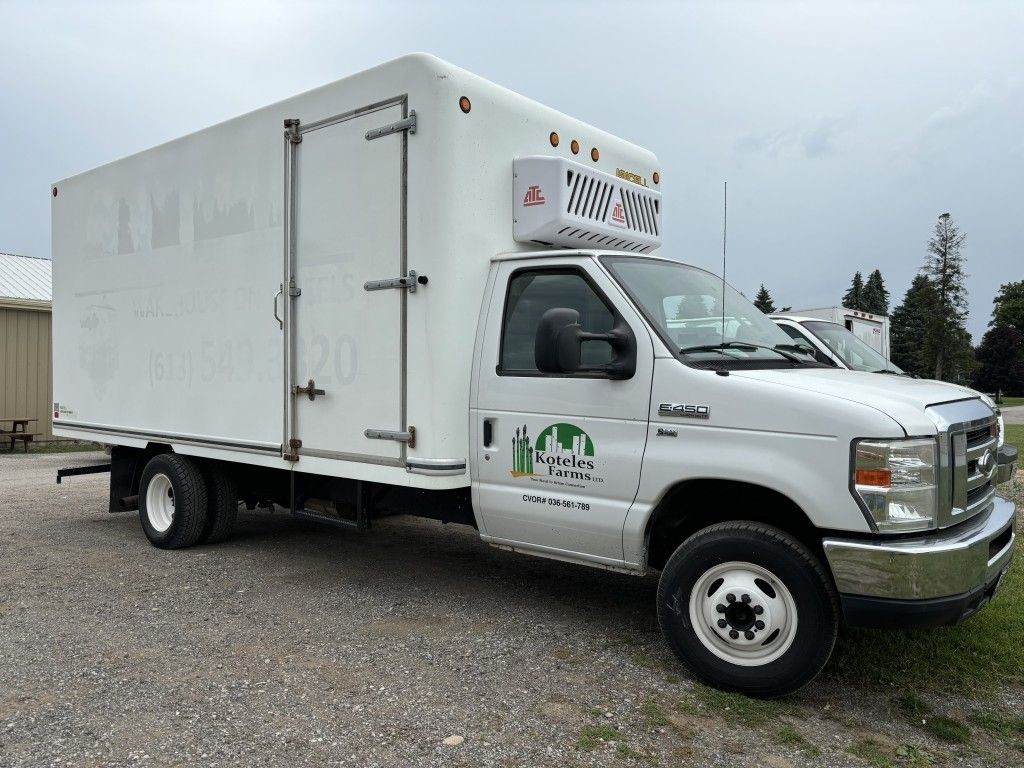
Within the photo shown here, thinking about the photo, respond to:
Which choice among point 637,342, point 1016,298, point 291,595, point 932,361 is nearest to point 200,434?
point 291,595

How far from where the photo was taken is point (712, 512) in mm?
4539

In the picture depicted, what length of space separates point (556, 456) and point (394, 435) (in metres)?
1.07

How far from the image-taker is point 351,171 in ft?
18.1

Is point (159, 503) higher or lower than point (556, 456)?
lower

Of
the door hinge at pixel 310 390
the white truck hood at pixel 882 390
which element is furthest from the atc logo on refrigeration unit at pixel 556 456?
the door hinge at pixel 310 390

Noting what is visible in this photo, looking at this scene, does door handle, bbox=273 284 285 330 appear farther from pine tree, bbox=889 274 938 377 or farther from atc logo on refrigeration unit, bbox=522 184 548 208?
pine tree, bbox=889 274 938 377

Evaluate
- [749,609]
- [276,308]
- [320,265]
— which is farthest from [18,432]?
[749,609]

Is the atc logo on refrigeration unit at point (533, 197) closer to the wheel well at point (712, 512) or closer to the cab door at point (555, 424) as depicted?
the cab door at point (555, 424)

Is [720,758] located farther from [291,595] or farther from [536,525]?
[291,595]

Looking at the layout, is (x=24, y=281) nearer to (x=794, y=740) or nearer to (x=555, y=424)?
(x=555, y=424)

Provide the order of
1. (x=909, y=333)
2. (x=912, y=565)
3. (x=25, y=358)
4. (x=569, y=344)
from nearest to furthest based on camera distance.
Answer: (x=912, y=565) → (x=569, y=344) → (x=25, y=358) → (x=909, y=333)

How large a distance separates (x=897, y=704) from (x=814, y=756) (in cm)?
80

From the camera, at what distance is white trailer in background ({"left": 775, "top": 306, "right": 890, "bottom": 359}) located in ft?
41.5

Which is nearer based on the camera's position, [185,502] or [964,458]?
[964,458]
